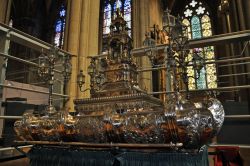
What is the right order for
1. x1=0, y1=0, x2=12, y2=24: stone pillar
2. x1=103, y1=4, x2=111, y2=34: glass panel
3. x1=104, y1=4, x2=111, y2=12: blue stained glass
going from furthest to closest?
1. x1=104, y1=4, x2=111, y2=12: blue stained glass
2. x1=103, y1=4, x2=111, y2=34: glass panel
3. x1=0, y1=0, x2=12, y2=24: stone pillar

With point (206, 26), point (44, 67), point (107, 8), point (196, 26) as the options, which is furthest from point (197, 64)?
point (206, 26)

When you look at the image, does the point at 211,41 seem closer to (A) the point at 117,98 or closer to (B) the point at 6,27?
(A) the point at 117,98

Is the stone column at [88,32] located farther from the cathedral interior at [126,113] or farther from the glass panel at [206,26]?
the glass panel at [206,26]

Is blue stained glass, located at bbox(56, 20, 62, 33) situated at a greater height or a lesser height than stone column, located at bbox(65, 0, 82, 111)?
greater

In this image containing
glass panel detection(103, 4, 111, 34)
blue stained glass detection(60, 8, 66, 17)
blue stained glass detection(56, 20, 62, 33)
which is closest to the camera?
glass panel detection(103, 4, 111, 34)

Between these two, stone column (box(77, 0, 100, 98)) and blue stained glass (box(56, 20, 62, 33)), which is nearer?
stone column (box(77, 0, 100, 98))

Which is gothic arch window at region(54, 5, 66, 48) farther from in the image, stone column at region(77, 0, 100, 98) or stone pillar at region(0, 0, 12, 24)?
stone column at region(77, 0, 100, 98)

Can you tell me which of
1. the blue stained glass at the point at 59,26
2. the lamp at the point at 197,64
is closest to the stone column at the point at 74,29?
the lamp at the point at 197,64

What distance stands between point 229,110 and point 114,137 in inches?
168

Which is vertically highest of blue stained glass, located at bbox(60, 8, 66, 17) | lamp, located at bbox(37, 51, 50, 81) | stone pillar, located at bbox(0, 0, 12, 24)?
blue stained glass, located at bbox(60, 8, 66, 17)

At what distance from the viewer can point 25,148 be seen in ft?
10.4

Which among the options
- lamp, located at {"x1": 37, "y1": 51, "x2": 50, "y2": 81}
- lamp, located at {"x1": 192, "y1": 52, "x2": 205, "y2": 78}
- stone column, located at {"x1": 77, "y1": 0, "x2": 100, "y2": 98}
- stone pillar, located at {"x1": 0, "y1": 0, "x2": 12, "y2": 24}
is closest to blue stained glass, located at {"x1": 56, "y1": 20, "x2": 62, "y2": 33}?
stone pillar, located at {"x1": 0, "y1": 0, "x2": 12, "y2": 24}

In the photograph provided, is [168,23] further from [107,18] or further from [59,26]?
[59,26]

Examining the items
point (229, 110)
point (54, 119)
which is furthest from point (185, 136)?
point (229, 110)
